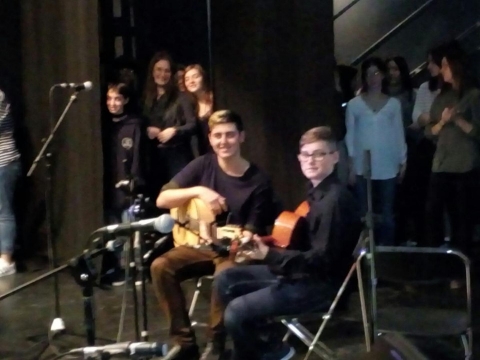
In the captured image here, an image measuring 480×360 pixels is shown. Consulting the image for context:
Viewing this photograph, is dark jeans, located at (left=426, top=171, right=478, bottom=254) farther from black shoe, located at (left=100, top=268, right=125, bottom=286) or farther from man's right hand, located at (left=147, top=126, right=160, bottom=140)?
black shoe, located at (left=100, top=268, right=125, bottom=286)

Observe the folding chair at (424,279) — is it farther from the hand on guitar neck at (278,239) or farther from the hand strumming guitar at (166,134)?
the hand strumming guitar at (166,134)

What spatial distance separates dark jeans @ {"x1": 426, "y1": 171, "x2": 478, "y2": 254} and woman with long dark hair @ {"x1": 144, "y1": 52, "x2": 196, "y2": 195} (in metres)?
1.40

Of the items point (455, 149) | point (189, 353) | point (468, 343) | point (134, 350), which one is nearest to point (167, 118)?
point (455, 149)

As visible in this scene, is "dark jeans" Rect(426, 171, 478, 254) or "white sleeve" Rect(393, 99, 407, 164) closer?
"dark jeans" Rect(426, 171, 478, 254)

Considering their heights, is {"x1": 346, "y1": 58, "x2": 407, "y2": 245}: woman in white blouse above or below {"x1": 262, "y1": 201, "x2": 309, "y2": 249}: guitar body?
above

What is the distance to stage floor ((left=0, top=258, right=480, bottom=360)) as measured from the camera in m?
3.60

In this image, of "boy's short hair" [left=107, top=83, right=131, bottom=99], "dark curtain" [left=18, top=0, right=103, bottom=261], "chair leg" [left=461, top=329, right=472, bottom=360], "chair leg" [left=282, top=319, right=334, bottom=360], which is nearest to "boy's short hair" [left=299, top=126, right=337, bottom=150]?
"chair leg" [left=282, top=319, right=334, bottom=360]

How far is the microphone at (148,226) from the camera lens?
84.0 inches

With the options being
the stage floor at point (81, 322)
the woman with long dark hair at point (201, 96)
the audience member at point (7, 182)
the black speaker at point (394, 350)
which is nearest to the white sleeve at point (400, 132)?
the stage floor at point (81, 322)

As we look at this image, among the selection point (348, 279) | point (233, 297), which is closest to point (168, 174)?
point (233, 297)

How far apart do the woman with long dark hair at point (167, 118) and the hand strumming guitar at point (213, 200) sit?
51.0 inches

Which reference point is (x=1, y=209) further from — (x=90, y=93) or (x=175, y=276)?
(x=175, y=276)

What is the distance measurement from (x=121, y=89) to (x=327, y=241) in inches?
82.9

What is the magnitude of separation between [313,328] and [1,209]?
2.26m
